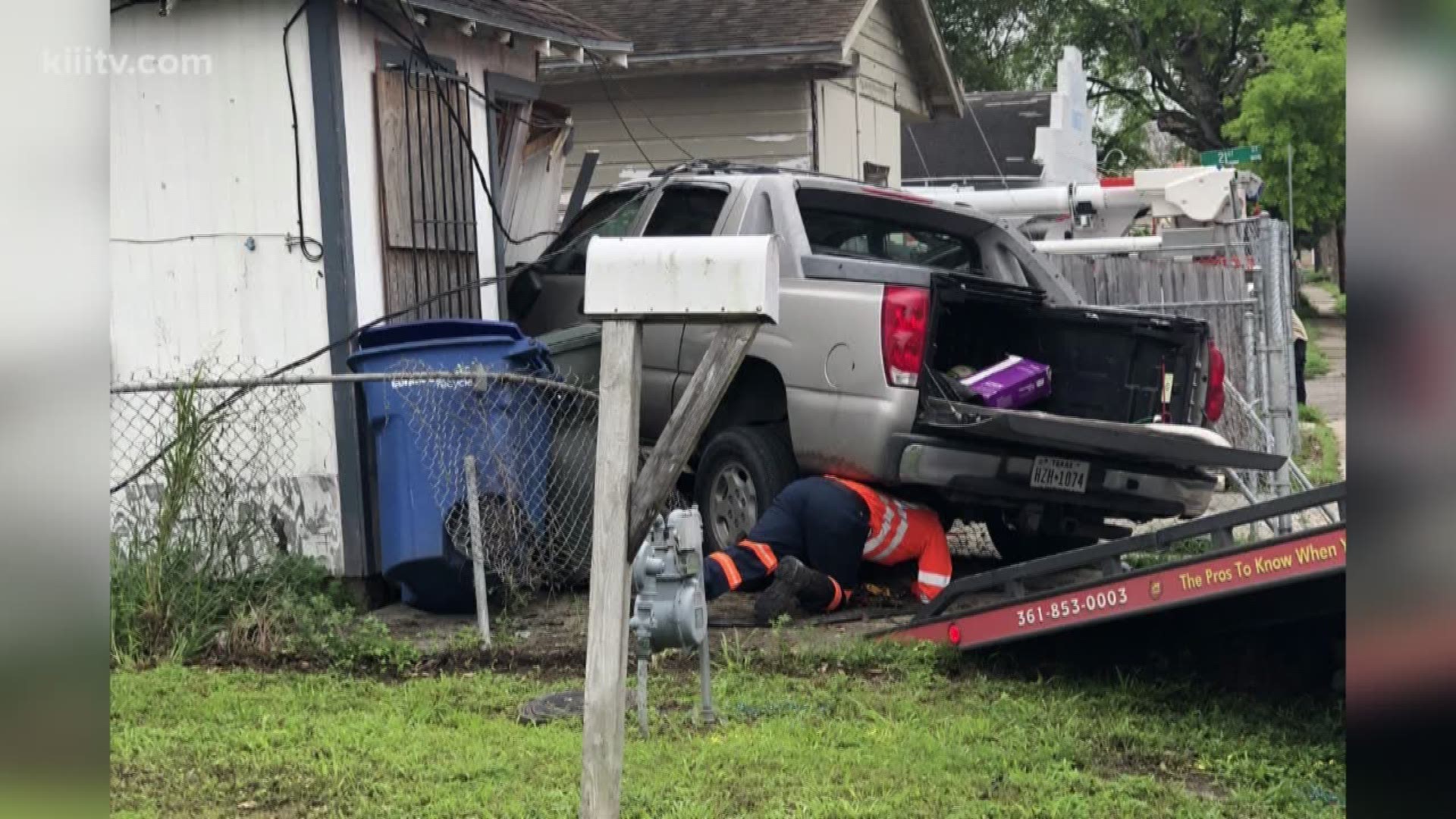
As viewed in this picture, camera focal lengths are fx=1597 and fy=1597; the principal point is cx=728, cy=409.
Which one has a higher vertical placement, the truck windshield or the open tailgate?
the truck windshield

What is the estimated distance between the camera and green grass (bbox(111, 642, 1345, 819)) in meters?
4.55

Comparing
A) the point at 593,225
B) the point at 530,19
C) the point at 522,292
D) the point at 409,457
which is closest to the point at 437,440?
the point at 409,457

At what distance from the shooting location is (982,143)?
3334 cm

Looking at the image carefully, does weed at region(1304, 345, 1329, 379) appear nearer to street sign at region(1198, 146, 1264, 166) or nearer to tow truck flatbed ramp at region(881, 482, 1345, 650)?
street sign at region(1198, 146, 1264, 166)

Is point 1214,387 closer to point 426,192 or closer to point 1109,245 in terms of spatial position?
point 426,192

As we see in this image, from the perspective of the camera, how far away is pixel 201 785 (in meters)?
4.75

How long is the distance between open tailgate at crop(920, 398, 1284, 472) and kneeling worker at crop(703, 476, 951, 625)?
64cm

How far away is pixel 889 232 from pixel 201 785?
16.9 ft

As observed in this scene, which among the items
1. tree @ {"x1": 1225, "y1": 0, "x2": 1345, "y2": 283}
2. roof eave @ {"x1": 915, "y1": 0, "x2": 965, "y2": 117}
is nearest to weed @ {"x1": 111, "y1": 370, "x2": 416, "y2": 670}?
roof eave @ {"x1": 915, "y1": 0, "x2": 965, "y2": 117}

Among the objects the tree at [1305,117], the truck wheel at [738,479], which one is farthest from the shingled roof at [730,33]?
the tree at [1305,117]

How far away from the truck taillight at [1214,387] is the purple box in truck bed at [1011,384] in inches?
33.1

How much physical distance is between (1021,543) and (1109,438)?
197 centimetres
